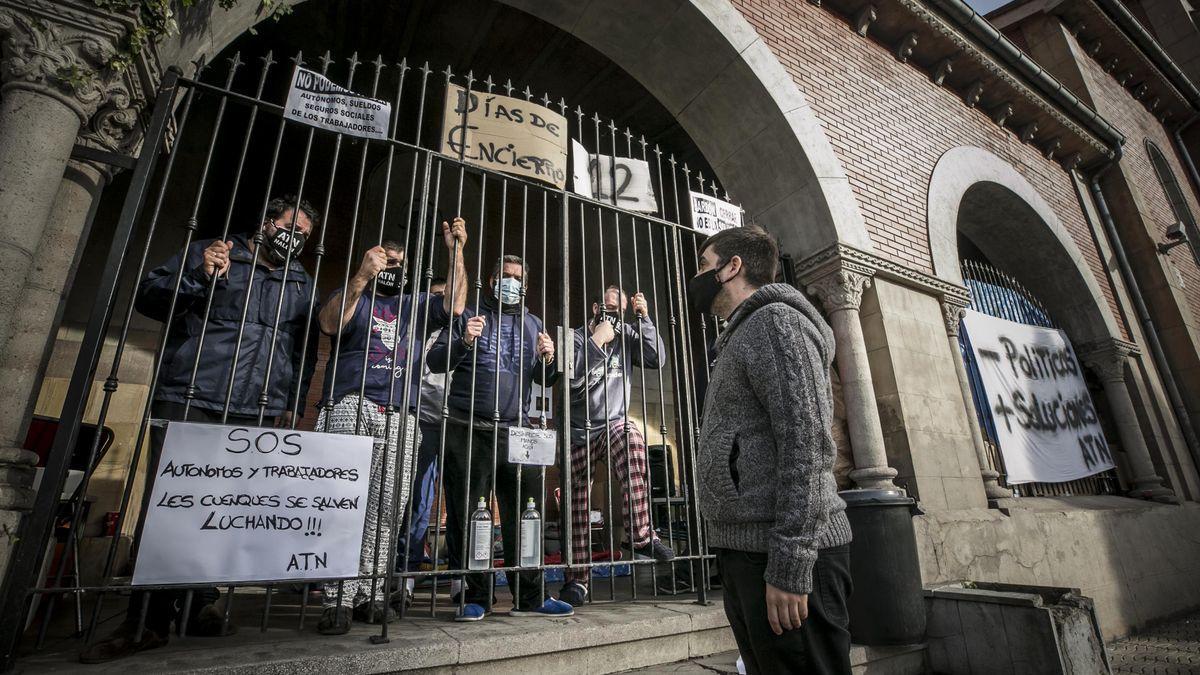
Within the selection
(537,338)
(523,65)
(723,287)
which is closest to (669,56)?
(523,65)

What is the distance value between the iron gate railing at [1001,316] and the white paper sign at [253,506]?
613 centimetres

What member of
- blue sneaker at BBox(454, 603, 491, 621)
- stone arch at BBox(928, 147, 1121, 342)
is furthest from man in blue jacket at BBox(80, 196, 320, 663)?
stone arch at BBox(928, 147, 1121, 342)

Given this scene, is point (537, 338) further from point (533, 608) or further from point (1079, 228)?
point (1079, 228)

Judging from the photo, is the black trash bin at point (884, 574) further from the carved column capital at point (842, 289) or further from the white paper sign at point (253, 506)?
the white paper sign at point (253, 506)

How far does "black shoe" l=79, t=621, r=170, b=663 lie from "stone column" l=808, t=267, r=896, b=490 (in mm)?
4214

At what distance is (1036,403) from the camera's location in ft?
20.8

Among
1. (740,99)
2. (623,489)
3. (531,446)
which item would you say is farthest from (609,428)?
(740,99)

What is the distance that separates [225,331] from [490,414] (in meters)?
1.41

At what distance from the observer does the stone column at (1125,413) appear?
22.6 ft

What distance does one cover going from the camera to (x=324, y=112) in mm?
2932

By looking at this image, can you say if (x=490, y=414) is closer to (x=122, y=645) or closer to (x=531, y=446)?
(x=531, y=446)

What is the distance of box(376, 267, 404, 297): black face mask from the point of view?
3.33 metres

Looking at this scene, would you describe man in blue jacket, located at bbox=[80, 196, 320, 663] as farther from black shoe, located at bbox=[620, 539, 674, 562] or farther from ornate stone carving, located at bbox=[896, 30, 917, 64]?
ornate stone carving, located at bbox=[896, 30, 917, 64]

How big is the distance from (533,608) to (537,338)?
1.65m
